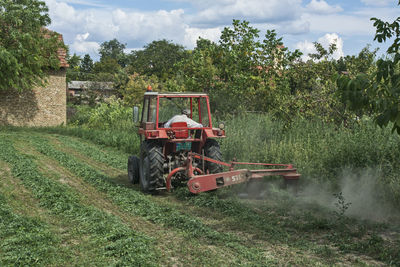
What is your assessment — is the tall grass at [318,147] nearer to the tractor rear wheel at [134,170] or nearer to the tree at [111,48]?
the tractor rear wheel at [134,170]

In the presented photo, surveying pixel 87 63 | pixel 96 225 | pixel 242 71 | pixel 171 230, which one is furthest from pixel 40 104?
pixel 87 63

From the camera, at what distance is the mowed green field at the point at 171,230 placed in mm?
5664

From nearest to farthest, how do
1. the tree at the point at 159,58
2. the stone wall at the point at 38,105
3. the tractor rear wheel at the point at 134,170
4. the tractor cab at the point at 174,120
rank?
the tractor cab at the point at 174,120 < the tractor rear wheel at the point at 134,170 < the stone wall at the point at 38,105 < the tree at the point at 159,58

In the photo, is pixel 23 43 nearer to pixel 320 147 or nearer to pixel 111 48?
pixel 320 147

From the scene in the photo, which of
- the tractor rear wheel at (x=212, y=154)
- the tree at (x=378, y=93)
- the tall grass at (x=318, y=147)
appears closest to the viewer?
the tree at (x=378, y=93)

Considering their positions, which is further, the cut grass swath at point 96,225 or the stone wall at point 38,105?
the stone wall at point 38,105

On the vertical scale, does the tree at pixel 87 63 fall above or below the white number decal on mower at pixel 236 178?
above

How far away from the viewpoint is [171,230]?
695 cm

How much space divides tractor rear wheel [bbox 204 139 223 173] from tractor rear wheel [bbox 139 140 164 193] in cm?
96

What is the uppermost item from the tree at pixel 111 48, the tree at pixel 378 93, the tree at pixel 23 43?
the tree at pixel 111 48

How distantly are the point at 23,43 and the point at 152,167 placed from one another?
1835 cm

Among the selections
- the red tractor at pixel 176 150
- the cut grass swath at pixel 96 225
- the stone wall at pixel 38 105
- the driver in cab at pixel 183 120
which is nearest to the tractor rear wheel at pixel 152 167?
the red tractor at pixel 176 150

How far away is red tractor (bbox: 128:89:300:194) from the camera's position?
9.18m

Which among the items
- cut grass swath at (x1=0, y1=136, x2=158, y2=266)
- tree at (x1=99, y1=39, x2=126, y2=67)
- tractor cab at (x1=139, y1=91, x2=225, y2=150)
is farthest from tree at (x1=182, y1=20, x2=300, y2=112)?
tree at (x1=99, y1=39, x2=126, y2=67)
